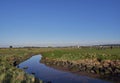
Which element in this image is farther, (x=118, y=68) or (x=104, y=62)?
(x=104, y=62)

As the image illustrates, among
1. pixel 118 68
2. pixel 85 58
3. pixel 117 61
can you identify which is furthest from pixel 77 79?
pixel 85 58

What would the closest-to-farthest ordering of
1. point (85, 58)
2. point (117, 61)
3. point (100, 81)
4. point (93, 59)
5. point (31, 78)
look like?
point (31, 78)
point (100, 81)
point (117, 61)
point (93, 59)
point (85, 58)

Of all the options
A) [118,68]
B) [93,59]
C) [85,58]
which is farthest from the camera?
[85,58]

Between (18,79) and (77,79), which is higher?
(18,79)

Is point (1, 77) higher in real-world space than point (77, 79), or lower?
higher

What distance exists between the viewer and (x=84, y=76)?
33562 millimetres

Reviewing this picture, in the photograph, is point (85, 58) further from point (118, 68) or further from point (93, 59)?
point (118, 68)

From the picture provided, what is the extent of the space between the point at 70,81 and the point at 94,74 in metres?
4.76

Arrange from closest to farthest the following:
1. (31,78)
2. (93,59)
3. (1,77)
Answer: (1,77)
(31,78)
(93,59)

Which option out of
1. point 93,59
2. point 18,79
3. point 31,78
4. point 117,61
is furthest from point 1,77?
point 93,59

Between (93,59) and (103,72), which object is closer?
(103,72)

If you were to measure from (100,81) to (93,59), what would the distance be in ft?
52.1

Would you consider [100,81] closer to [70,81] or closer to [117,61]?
[70,81]

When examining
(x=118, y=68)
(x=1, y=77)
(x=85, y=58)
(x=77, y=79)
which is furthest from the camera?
(x=85, y=58)
